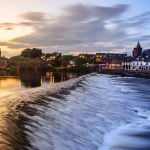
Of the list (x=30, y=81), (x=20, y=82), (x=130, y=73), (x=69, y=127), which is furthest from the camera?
(x=130, y=73)

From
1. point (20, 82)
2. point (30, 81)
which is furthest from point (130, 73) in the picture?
point (20, 82)

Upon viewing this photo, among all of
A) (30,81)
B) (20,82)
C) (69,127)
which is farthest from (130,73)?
(69,127)

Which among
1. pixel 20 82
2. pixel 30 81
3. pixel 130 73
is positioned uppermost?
pixel 20 82

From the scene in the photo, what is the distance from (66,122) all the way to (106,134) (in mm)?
2351

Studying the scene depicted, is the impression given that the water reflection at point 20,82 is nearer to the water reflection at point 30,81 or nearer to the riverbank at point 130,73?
the water reflection at point 30,81

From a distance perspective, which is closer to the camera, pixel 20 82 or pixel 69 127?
pixel 69 127

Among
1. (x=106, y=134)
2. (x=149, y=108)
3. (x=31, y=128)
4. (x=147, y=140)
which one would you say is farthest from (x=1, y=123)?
(x=149, y=108)

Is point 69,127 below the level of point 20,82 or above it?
above

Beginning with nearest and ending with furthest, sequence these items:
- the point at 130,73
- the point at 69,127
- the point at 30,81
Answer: the point at 69,127 → the point at 30,81 → the point at 130,73

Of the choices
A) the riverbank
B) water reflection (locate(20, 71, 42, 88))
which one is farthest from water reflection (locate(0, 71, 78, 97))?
the riverbank

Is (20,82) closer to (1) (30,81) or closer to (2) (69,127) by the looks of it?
(1) (30,81)

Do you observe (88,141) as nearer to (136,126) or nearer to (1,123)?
(1,123)

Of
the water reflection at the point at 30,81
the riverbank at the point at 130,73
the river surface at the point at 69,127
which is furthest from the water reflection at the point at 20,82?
the riverbank at the point at 130,73

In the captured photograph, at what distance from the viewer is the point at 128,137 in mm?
22359
